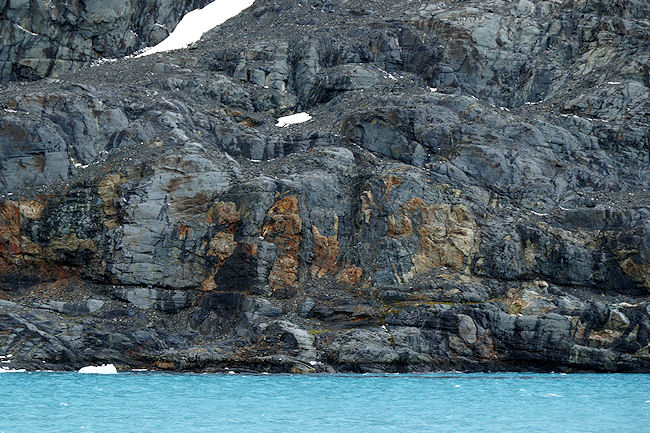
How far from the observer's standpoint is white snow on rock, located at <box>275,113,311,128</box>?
1934 inches

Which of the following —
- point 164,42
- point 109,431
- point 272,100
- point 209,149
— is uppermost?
point 164,42

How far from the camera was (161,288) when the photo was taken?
124 ft

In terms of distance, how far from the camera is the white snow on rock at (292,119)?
49125mm

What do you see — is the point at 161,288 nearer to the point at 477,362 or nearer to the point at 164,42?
the point at 477,362

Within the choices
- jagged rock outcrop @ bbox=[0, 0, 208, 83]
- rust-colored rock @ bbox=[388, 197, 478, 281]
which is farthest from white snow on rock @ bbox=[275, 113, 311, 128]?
jagged rock outcrop @ bbox=[0, 0, 208, 83]

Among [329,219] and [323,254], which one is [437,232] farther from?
[323,254]

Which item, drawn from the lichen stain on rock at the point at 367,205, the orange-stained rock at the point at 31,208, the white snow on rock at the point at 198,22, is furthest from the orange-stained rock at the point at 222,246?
the white snow on rock at the point at 198,22

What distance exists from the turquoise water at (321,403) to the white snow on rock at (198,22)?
32900mm

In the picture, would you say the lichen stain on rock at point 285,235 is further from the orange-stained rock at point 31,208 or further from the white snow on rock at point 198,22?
the white snow on rock at point 198,22

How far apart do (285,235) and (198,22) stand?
94.3 ft

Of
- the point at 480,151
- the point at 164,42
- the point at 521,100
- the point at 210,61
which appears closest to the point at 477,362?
the point at 480,151

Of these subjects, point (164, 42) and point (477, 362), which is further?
point (164, 42)

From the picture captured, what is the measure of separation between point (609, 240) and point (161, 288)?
2421 cm

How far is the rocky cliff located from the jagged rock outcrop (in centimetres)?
96
